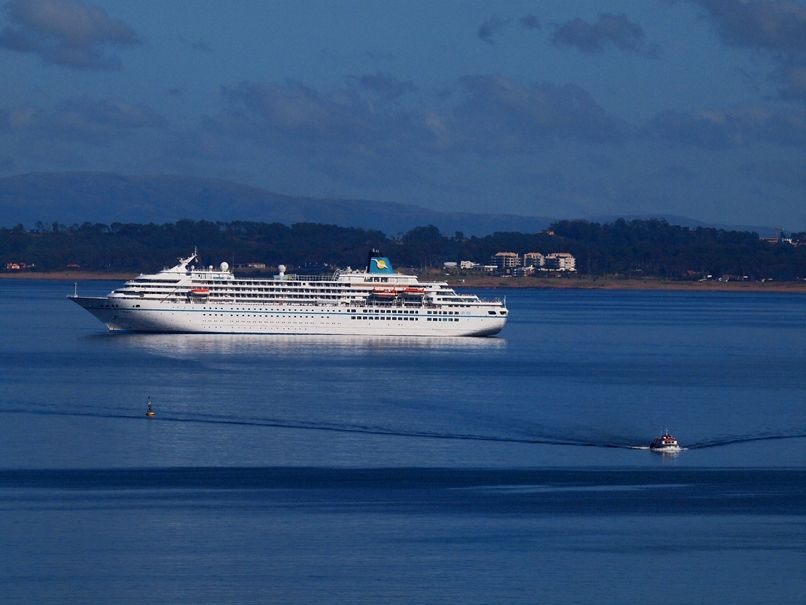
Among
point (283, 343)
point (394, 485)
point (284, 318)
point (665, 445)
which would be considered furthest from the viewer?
point (284, 318)

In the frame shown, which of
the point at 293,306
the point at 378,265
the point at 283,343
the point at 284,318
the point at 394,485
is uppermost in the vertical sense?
the point at 378,265

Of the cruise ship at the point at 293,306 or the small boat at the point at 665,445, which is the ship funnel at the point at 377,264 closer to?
the cruise ship at the point at 293,306

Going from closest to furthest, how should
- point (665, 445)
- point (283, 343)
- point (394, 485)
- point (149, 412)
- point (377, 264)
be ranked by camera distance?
point (394, 485) → point (665, 445) → point (149, 412) → point (283, 343) → point (377, 264)

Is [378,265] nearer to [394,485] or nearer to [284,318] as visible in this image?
[284,318]

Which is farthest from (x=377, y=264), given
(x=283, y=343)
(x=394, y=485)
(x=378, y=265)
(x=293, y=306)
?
(x=394, y=485)

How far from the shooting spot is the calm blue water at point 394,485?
23.1 meters

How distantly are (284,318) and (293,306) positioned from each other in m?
0.80

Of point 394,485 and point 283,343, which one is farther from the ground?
point 283,343

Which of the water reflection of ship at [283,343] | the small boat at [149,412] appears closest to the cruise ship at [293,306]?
the water reflection of ship at [283,343]

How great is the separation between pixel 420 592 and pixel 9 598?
5936mm

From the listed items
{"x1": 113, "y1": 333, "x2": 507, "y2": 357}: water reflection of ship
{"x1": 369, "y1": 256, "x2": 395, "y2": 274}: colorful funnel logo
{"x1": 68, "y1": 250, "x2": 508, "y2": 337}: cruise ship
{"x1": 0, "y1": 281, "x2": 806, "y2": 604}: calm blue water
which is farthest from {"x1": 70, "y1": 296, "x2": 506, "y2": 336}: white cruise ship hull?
{"x1": 0, "y1": 281, "x2": 806, "y2": 604}: calm blue water

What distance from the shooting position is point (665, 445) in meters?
35.8

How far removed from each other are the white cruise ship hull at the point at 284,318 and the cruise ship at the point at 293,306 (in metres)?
0.05

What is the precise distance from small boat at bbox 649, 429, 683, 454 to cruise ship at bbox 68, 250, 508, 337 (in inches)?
1762
